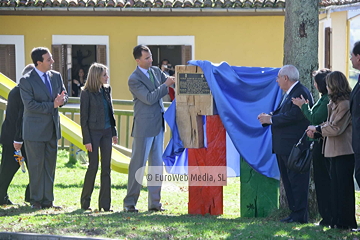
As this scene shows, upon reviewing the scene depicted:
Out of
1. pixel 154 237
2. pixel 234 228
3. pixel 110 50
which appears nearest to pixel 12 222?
pixel 154 237

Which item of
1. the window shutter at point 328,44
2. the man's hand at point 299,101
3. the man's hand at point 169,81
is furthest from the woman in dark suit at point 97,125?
the window shutter at point 328,44

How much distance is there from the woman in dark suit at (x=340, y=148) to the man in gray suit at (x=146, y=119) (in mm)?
2253

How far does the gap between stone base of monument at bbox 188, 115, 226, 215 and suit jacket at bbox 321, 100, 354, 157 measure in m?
1.66

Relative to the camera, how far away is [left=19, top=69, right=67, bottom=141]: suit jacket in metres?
8.38

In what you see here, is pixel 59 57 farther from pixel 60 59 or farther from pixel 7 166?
pixel 7 166

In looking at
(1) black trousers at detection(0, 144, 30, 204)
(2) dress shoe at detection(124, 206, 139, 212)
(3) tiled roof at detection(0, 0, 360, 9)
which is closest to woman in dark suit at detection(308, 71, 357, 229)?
(2) dress shoe at detection(124, 206, 139, 212)

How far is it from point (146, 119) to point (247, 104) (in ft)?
4.39

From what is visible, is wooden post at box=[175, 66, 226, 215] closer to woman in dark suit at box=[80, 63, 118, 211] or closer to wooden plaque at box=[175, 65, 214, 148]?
wooden plaque at box=[175, 65, 214, 148]

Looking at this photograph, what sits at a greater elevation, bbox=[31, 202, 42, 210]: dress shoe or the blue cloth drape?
the blue cloth drape

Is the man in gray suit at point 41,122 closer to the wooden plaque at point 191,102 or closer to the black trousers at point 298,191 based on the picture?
the wooden plaque at point 191,102

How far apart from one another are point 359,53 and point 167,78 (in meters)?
2.76

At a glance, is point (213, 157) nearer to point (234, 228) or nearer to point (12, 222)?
point (234, 228)

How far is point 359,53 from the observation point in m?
6.52

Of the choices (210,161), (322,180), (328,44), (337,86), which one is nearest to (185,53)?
(328,44)
